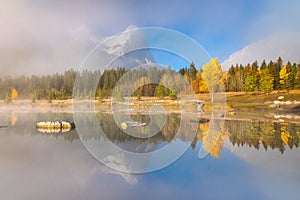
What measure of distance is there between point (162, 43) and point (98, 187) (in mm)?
4863

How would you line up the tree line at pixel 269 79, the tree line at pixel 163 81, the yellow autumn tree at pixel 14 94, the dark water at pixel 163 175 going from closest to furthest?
the dark water at pixel 163 175 < the tree line at pixel 163 81 < the tree line at pixel 269 79 < the yellow autumn tree at pixel 14 94

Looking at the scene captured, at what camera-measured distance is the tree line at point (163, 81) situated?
857cm

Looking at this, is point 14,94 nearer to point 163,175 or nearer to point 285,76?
point 285,76

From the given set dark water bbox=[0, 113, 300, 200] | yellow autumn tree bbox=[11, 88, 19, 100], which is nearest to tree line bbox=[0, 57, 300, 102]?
yellow autumn tree bbox=[11, 88, 19, 100]

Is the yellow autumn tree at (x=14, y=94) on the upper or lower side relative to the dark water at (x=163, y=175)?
upper

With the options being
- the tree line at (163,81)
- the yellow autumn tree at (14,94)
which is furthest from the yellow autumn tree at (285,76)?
the yellow autumn tree at (14,94)

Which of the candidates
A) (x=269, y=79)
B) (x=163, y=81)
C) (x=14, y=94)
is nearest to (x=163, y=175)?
(x=163, y=81)

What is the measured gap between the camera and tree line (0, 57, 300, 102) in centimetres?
857

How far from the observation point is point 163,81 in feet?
32.1

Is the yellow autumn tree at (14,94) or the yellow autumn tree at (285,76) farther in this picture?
the yellow autumn tree at (14,94)

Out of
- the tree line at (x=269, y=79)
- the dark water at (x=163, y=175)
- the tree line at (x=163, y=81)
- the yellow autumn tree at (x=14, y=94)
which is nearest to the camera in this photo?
the dark water at (x=163, y=175)

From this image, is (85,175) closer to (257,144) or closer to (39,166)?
(39,166)

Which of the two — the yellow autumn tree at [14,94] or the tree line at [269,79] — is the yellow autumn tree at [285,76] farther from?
the yellow autumn tree at [14,94]

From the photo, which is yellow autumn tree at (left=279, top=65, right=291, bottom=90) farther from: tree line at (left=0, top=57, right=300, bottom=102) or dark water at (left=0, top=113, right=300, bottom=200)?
dark water at (left=0, top=113, right=300, bottom=200)
